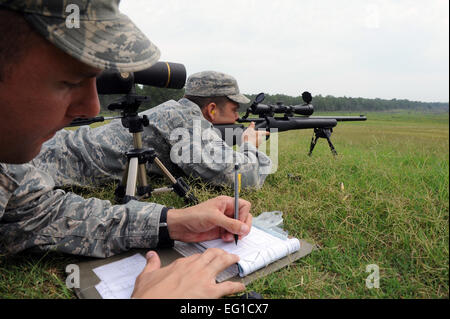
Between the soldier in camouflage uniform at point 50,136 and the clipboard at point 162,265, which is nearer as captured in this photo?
the soldier in camouflage uniform at point 50,136

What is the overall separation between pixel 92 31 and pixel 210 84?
2.65 meters

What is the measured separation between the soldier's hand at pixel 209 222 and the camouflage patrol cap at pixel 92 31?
0.81 metres

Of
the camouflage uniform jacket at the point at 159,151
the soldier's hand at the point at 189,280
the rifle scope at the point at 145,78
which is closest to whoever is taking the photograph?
the soldier's hand at the point at 189,280

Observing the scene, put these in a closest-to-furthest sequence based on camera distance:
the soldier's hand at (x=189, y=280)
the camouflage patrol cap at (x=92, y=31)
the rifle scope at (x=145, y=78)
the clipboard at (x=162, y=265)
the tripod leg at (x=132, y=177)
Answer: the camouflage patrol cap at (x=92, y=31)
the soldier's hand at (x=189, y=280)
the clipboard at (x=162, y=265)
the rifle scope at (x=145, y=78)
the tripod leg at (x=132, y=177)

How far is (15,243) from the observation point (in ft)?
4.80

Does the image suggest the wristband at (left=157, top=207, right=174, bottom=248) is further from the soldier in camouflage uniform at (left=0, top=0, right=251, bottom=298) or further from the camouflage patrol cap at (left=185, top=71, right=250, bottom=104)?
the camouflage patrol cap at (left=185, top=71, right=250, bottom=104)

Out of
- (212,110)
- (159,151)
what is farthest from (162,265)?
(212,110)

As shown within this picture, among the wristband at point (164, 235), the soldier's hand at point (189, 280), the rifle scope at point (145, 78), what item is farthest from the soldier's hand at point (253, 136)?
the soldier's hand at point (189, 280)

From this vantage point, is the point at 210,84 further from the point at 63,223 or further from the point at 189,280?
the point at 189,280

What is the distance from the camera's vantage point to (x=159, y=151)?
3.13 metres

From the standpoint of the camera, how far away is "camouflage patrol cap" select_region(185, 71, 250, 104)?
3523 millimetres

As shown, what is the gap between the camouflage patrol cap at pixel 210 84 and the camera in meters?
3.52

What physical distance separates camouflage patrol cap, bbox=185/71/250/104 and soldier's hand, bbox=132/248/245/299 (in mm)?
2604

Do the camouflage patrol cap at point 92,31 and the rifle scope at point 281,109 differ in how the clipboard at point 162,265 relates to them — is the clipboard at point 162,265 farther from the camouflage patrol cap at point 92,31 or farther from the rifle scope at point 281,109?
the rifle scope at point 281,109
